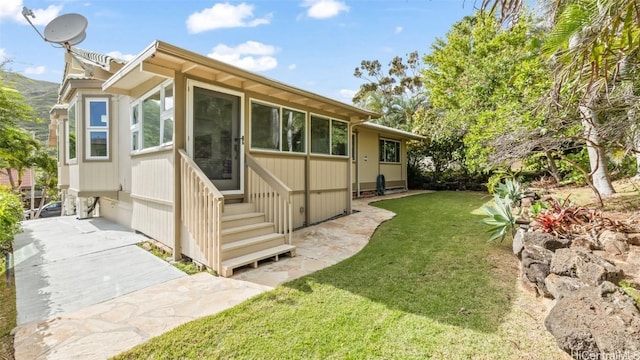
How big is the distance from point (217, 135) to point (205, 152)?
1.34 feet

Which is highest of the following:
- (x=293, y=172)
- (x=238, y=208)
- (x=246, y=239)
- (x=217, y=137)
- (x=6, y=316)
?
(x=217, y=137)

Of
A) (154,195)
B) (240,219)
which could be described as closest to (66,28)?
(154,195)

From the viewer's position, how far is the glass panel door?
527 cm

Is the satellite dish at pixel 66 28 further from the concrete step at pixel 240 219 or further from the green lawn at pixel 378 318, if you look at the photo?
the green lawn at pixel 378 318

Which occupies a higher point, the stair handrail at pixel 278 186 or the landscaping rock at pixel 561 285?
the stair handrail at pixel 278 186

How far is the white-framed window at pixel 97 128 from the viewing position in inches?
308

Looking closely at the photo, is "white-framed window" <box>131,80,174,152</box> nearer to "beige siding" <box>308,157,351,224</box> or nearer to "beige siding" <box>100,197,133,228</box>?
"beige siding" <box>100,197,133,228</box>

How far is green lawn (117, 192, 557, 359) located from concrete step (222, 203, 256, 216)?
1988 millimetres

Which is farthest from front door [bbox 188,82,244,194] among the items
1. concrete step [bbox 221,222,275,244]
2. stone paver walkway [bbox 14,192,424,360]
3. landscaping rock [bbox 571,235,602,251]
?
landscaping rock [bbox 571,235,602,251]

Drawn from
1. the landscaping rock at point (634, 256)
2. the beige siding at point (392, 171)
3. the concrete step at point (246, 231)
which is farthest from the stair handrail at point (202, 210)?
the beige siding at point (392, 171)

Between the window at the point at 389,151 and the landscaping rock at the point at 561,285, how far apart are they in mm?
11161

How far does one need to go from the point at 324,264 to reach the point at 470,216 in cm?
524

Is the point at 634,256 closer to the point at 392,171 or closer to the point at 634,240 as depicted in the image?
the point at 634,240

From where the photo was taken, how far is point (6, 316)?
10.1 ft
